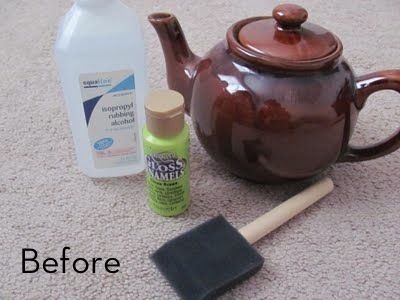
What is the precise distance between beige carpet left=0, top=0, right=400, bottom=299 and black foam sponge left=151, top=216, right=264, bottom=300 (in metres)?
0.02

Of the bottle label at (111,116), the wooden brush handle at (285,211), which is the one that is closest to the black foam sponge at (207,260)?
the wooden brush handle at (285,211)

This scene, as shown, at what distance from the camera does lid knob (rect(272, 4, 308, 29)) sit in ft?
1.53

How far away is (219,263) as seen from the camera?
0.44m

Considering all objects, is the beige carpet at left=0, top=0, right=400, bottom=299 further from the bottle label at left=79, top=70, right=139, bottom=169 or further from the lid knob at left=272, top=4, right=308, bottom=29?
the lid knob at left=272, top=4, right=308, bottom=29

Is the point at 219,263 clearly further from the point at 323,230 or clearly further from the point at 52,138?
the point at 52,138

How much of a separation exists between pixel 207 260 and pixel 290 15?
9.6 inches

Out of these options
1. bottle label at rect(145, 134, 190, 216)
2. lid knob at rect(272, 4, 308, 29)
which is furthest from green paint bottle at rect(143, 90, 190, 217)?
lid knob at rect(272, 4, 308, 29)

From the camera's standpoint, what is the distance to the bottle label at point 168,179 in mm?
472

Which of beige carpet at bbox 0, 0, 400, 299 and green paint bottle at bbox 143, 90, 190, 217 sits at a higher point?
green paint bottle at bbox 143, 90, 190, 217

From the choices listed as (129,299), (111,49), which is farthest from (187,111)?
(129,299)

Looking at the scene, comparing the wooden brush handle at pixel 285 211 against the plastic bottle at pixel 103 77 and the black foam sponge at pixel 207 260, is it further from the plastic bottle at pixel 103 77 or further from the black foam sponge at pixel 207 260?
the plastic bottle at pixel 103 77

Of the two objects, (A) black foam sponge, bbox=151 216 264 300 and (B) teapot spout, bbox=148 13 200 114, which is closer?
(A) black foam sponge, bbox=151 216 264 300

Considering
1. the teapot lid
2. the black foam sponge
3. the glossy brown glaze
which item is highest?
the teapot lid

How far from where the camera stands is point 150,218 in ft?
1.71
